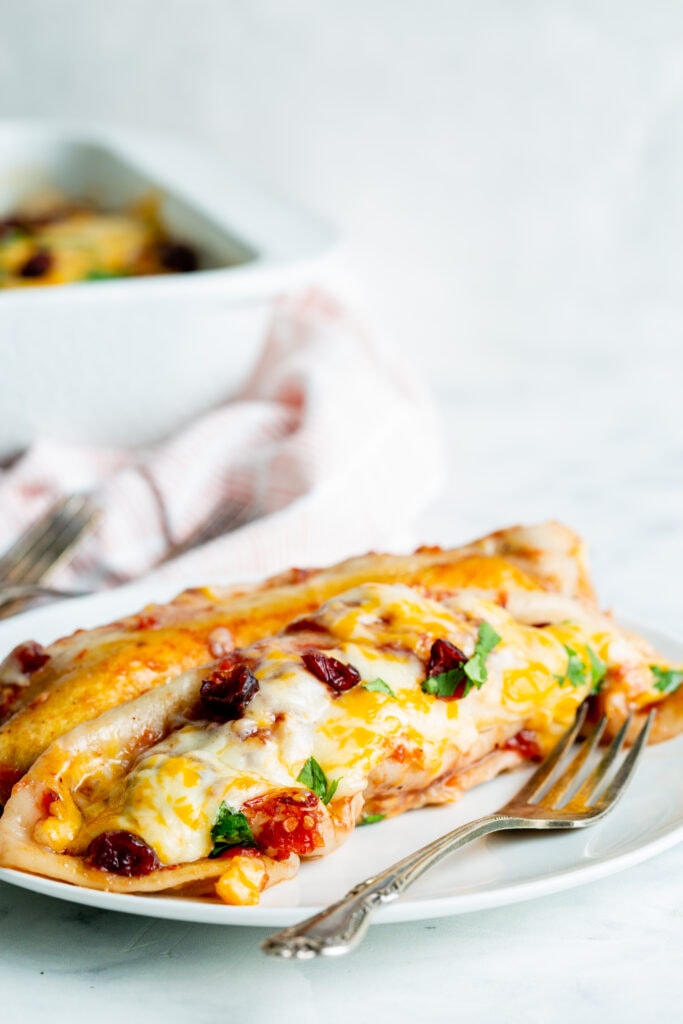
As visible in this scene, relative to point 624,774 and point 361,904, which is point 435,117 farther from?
point 361,904

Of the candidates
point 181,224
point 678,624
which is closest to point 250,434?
point 181,224

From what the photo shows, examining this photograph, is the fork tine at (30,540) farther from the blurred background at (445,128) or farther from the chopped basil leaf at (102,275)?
the blurred background at (445,128)

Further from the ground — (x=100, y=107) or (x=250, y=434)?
(x=100, y=107)

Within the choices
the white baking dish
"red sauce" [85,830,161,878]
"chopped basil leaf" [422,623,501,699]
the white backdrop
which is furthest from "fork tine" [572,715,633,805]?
the white backdrop

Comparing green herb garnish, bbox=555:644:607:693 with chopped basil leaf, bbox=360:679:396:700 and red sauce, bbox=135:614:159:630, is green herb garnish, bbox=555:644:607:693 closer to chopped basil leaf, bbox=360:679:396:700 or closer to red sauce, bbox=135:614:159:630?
chopped basil leaf, bbox=360:679:396:700

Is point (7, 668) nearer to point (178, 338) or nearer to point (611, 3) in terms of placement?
point (178, 338)

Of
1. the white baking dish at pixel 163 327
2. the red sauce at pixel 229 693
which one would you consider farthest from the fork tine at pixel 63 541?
the red sauce at pixel 229 693
